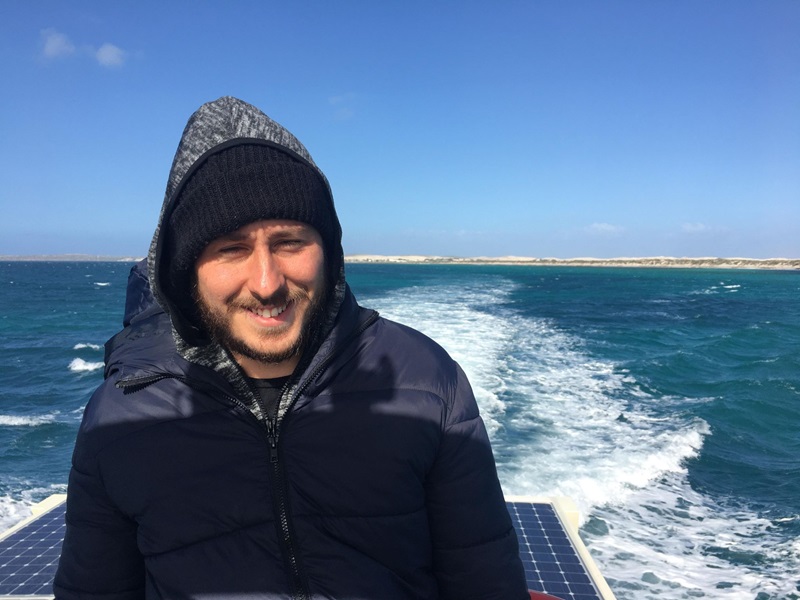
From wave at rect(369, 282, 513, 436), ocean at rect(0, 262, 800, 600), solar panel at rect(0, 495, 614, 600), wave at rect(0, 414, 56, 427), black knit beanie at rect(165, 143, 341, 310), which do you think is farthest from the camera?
wave at rect(0, 414, 56, 427)

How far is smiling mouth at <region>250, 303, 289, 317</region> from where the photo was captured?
1321 millimetres

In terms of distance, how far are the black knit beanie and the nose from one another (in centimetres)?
9

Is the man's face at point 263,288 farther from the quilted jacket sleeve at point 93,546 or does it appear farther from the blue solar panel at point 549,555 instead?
the blue solar panel at point 549,555

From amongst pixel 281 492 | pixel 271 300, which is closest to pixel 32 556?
pixel 281 492

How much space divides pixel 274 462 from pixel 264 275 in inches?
Answer: 19.3

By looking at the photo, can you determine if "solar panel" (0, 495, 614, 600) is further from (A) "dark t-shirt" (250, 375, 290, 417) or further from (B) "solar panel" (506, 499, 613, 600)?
(A) "dark t-shirt" (250, 375, 290, 417)

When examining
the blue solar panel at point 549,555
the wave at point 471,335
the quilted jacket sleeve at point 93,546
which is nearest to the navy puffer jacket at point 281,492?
the quilted jacket sleeve at point 93,546

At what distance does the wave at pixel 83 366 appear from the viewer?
1723 centimetres

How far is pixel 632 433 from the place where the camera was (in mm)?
9531

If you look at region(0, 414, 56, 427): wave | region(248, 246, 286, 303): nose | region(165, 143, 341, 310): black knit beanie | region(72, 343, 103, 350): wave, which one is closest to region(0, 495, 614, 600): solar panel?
region(248, 246, 286, 303): nose

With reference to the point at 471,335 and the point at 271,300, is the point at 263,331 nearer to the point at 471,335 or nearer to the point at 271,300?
the point at 271,300

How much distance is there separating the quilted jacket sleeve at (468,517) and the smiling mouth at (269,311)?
51 cm

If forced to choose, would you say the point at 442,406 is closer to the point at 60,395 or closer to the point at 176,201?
the point at 176,201

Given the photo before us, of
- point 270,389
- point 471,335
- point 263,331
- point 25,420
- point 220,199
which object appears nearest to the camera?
point 220,199
